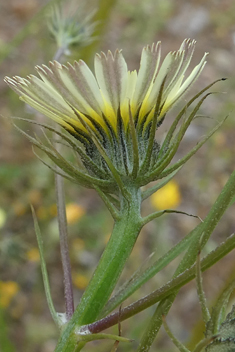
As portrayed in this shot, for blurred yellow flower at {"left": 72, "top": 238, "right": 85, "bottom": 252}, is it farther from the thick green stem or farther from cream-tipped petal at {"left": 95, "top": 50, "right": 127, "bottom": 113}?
cream-tipped petal at {"left": 95, "top": 50, "right": 127, "bottom": 113}

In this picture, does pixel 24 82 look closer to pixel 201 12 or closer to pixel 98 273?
pixel 98 273

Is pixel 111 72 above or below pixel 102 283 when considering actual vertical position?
above

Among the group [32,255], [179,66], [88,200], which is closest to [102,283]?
[179,66]

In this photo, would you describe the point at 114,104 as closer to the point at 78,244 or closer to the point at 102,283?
the point at 102,283

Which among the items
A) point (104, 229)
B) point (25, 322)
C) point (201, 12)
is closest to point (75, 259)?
point (104, 229)

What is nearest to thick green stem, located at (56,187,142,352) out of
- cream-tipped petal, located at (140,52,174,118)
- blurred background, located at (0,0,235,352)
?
cream-tipped petal, located at (140,52,174,118)

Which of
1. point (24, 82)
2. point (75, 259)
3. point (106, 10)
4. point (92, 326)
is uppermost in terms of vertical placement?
point (106, 10)
